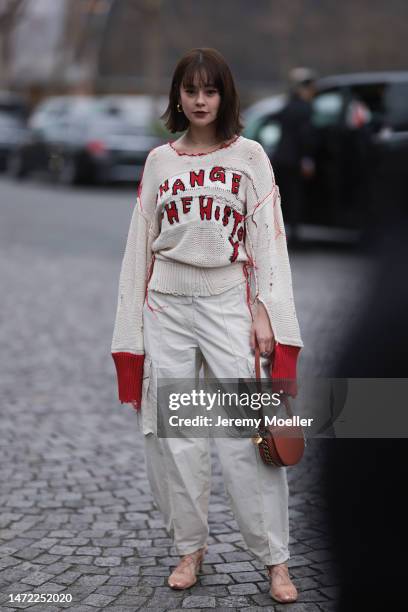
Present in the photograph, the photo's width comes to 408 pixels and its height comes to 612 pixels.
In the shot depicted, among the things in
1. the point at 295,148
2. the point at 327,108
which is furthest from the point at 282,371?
the point at 327,108

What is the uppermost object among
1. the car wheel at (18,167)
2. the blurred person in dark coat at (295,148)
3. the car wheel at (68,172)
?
the car wheel at (18,167)

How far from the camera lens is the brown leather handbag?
3.29m

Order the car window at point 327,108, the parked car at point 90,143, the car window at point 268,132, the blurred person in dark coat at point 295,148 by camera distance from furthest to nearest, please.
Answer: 1. the parked car at point 90,143
2. the car window at point 268,132
3. the car window at point 327,108
4. the blurred person in dark coat at point 295,148

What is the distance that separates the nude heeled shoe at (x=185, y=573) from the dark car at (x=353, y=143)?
294 inches

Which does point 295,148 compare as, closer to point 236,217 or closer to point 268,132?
point 268,132

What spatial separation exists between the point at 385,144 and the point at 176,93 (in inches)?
305

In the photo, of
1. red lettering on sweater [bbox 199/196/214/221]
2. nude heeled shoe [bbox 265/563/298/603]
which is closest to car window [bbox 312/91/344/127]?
red lettering on sweater [bbox 199/196/214/221]

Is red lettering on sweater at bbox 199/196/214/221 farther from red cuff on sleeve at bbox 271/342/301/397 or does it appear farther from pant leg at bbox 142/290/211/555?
red cuff on sleeve at bbox 271/342/301/397

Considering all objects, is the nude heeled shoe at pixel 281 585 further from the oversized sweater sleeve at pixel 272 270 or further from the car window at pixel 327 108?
the car window at pixel 327 108

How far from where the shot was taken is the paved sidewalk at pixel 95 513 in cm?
351

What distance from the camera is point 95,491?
4.54 metres

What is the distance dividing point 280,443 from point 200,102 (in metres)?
1.03

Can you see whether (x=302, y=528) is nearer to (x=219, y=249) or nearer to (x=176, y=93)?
(x=219, y=249)

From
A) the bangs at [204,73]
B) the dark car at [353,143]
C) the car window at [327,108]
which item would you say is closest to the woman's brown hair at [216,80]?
the bangs at [204,73]
